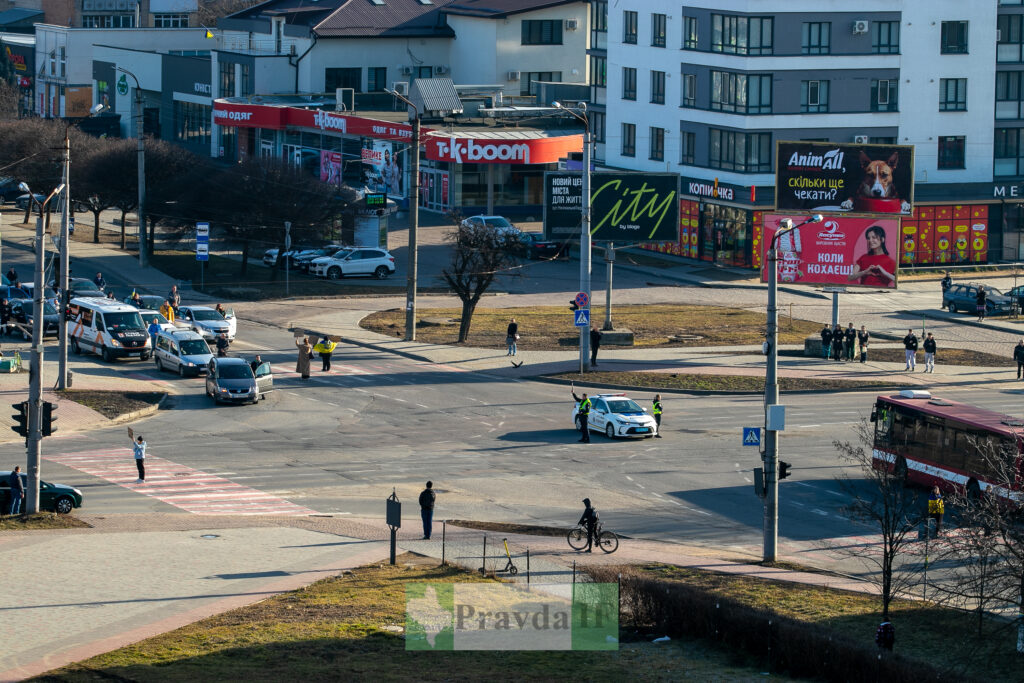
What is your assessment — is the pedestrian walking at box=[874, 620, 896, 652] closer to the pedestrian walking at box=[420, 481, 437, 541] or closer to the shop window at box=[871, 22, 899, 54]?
the pedestrian walking at box=[420, 481, 437, 541]

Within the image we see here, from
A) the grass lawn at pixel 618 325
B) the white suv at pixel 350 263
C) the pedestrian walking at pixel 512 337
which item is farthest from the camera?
the white suv at pixel 350 263

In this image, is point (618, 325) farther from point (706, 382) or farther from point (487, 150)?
point (487, 150)

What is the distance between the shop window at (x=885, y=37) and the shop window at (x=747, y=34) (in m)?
6.01

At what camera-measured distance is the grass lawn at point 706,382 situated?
5044 centimetres

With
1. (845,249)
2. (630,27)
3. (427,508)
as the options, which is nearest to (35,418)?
(427,508)

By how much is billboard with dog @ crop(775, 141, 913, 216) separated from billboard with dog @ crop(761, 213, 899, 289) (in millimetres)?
3114

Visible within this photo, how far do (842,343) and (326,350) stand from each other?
66.0 feet

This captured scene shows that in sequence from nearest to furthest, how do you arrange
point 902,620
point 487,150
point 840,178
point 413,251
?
point 902,620, point 413,251, point 840,178, point 487,150

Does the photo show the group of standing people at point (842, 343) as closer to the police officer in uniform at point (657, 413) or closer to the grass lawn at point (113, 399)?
the police officer in uniform at point (657, 413)

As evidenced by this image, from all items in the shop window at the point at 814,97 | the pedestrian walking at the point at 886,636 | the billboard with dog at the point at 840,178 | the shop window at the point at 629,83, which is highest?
the shop window at the point at 629,83

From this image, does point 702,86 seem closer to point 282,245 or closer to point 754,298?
point 754,298

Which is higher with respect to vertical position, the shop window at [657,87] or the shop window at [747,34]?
the shop window at [747,34]

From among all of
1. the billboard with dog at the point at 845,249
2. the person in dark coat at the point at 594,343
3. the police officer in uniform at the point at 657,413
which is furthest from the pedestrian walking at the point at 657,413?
the billboard with dog at the point at 845,249

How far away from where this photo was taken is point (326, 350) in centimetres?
5209
